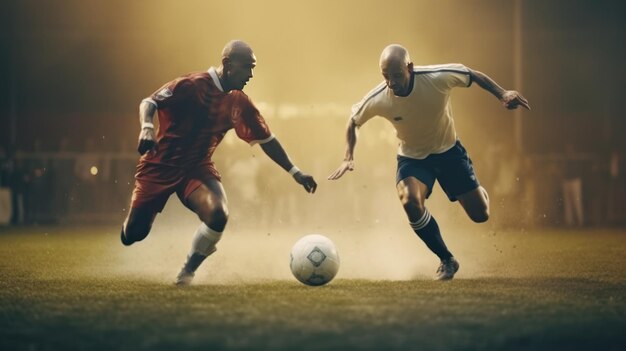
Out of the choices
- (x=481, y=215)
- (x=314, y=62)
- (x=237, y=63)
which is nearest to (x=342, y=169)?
(x=237, y=63)

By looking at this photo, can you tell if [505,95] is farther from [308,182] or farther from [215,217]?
[215,217]

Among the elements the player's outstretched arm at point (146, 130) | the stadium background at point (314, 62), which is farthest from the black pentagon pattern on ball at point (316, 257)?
the stadium background at point (314, 62)

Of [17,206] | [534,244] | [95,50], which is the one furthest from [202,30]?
[534,244]

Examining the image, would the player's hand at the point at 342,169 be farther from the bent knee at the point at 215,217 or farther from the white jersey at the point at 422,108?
the bent knee at the point at 215,217

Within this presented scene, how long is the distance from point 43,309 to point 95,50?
19283mm

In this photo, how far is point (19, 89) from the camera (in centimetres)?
2467

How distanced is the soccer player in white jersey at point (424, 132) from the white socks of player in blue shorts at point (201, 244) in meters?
1.20

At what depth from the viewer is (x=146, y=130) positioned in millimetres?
7191

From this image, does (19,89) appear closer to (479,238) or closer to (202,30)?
(202,30)

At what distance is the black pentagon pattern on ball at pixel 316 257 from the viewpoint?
7.68m

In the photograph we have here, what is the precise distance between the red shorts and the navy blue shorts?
72.5 inches

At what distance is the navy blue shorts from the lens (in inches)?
334

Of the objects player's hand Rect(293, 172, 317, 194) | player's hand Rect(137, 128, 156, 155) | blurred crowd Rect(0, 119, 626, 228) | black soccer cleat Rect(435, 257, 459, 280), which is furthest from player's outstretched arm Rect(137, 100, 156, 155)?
blurred crowd Rect(0, 119, 626, 228)

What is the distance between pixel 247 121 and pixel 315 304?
229cm
